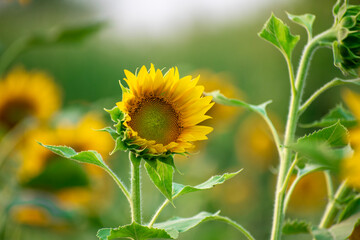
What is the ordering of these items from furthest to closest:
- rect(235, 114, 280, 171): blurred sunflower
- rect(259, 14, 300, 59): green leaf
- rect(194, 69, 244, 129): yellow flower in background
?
rect(235, 114, 280, 171): blurred sunflower < rect(194, 69, 244, 129): yellow flower in background < rect(259, 14, 300, 59): green leaf

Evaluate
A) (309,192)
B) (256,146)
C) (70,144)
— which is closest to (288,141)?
(70,144)

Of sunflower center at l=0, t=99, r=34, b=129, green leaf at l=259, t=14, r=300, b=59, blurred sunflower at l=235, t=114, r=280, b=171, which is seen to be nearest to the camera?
green leaf at l=259, t=14, r=300, b=59

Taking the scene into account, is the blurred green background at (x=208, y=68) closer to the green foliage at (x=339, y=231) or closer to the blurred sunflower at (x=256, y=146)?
the blurred sunflower at (x=256, y=146)

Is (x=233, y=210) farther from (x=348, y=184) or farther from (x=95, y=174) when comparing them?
(x=348, y=184)

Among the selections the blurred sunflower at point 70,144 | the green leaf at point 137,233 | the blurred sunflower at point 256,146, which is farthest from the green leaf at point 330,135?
the blurred sunflower at point 256,146

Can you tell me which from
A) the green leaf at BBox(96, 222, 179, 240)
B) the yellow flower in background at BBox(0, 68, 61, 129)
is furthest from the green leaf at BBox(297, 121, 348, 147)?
the yellow flower in background at BBox(0, 68, 61, 129)

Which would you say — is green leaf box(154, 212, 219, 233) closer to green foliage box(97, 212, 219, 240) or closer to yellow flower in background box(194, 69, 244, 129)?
green foliage box(97, 212, 219, 240)

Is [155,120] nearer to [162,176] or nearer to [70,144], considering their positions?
[162,176]

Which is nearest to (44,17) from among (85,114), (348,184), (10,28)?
(10,28)
